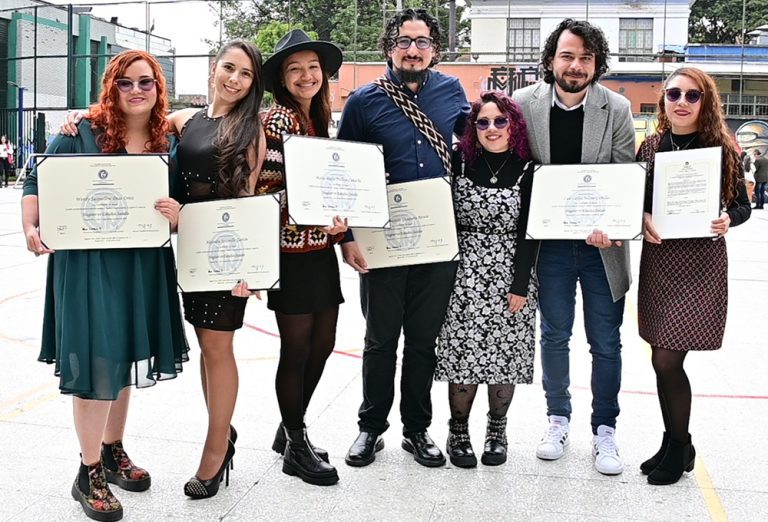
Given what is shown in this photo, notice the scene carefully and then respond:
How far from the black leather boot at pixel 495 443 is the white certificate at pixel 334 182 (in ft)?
3.98

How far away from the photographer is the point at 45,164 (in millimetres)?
3176

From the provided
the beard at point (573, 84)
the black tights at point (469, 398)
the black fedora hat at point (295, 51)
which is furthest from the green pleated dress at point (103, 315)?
the beard at point (573, 84)

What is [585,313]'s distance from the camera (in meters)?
4.07

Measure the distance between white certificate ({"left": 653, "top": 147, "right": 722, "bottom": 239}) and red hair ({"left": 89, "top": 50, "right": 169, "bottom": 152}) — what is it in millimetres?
2163

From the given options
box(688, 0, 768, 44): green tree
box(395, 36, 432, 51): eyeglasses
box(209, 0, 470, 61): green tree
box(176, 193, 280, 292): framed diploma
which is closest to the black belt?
box(395, 36, 432, 51): eyeglasses

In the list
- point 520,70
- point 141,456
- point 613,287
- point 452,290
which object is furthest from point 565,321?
point 520,70

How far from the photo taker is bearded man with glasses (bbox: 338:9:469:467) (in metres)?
3.89

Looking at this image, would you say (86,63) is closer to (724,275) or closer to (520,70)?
(520,70)

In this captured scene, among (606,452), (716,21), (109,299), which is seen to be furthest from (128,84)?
(716,21)

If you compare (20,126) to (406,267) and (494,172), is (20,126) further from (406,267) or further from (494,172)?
(494,172)

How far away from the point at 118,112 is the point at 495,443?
2321 mm

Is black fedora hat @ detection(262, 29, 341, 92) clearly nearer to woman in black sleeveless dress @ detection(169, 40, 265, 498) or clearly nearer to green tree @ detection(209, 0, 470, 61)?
woman in black sleeveless dress @ detection(169, 40, 265, 498)

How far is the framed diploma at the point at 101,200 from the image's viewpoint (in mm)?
3191

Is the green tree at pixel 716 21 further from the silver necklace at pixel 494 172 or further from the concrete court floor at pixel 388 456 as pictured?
the silver necklace at pixel 494 172
